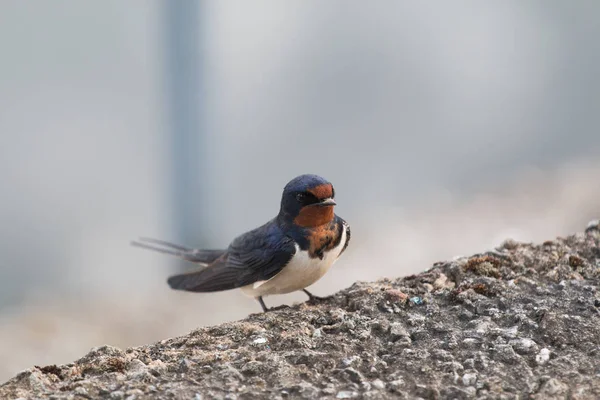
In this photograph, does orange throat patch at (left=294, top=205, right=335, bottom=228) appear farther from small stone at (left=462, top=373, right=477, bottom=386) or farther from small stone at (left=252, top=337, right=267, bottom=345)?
small stone at (left=462, top=373, right=477, bottom=386)

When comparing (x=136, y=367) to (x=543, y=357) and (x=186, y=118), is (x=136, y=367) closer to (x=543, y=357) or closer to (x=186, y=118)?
(x=543, y=357)

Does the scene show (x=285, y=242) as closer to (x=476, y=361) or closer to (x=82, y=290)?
(x=476, y=361)

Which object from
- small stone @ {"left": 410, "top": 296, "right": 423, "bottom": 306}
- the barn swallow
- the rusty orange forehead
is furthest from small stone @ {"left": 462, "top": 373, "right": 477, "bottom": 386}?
the rusty orange forehead

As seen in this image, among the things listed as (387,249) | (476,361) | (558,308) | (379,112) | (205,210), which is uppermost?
(379,112)

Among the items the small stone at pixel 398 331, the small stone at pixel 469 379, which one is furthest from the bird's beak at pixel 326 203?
the small stone at pixel 469 379

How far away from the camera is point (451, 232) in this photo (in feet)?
21.3

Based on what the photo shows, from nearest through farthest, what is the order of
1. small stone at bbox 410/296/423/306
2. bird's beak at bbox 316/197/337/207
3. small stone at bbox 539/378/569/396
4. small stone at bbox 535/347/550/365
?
small stone at bbox 539/378/569/396 → small stone at bbox 535/347/550/365 → small stone at bbox 410/296/423/306 → bird's beak at bbox 316/197/337/207

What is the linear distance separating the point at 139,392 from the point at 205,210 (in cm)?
430

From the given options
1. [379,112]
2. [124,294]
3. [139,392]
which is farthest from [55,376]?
[379,112]

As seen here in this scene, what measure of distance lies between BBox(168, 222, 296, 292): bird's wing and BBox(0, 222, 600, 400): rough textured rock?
0.29 m

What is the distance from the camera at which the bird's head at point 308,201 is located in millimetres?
2945

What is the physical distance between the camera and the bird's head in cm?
295

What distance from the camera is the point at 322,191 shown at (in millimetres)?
2947

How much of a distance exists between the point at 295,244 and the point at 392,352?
0.84 metres
